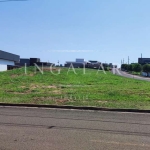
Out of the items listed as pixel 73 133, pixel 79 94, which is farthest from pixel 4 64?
pixel 73 133

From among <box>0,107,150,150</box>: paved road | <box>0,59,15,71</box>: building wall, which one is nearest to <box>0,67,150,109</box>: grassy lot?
<box>0,107,150,150</box>: paved road

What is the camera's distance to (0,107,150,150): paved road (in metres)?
5.21

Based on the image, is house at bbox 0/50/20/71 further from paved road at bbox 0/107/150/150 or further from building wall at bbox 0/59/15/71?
paved road at bbox 0/107/150/150

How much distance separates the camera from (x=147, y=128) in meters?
7.03

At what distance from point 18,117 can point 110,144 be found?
4.18 meters

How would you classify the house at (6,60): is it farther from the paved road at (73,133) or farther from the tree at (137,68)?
the paved road at (73,133)

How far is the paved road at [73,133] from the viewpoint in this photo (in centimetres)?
521

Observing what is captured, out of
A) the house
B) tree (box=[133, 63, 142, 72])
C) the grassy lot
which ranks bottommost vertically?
the grassy lot

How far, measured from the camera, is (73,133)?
6.31m

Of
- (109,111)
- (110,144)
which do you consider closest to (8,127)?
(110,144)

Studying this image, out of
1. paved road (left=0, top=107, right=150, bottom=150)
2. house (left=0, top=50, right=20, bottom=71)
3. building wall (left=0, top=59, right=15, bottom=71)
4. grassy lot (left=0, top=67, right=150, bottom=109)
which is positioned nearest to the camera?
paved road (left=0, top=107, right=150, bottom=150)

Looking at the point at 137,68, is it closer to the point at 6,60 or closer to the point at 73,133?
the point at 6,60

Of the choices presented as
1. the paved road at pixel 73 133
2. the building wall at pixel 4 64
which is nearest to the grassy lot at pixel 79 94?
the paved road at pixel 73 133

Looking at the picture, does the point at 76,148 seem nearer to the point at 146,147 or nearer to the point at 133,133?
the point at 146,147
